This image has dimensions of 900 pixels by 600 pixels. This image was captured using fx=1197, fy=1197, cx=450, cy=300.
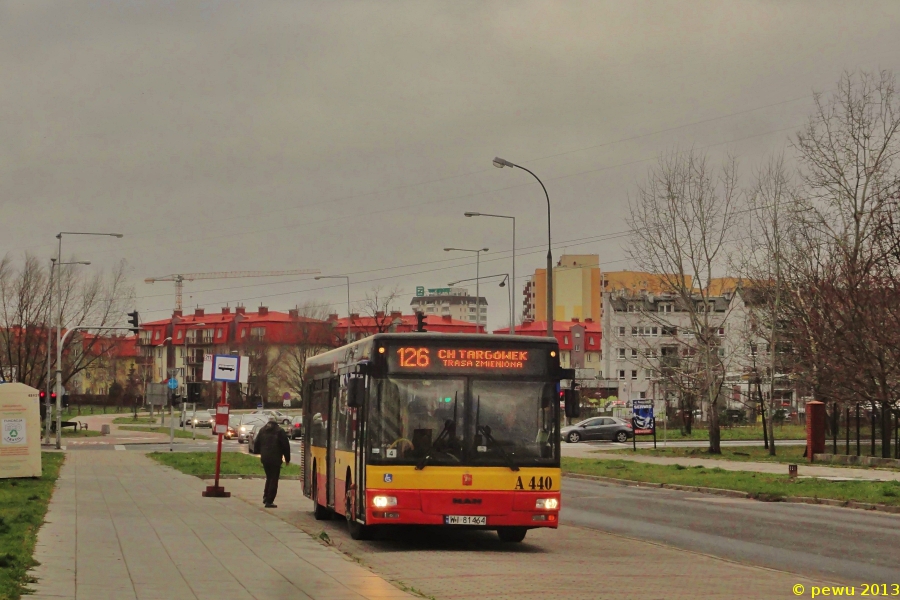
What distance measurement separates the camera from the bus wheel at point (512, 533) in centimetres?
1655

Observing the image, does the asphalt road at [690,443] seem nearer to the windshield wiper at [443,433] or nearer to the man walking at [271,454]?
the man walking at [271,454]

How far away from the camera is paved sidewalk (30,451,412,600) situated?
35.2 feet

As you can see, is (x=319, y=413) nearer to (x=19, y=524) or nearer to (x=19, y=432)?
(x=19, y=524)

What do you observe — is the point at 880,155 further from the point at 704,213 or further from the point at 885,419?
the point at 885,419

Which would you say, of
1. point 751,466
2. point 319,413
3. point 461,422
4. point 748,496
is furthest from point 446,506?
point 751,466

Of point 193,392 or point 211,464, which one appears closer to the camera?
point 193,392

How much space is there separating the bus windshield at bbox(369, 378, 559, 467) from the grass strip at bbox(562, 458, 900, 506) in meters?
10.4

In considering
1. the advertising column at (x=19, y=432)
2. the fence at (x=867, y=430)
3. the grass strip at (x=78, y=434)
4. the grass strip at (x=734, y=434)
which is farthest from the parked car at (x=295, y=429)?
the advertising column at (x=19, y=432)

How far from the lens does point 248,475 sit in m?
33.6

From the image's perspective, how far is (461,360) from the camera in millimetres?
15781

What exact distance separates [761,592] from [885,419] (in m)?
27.9

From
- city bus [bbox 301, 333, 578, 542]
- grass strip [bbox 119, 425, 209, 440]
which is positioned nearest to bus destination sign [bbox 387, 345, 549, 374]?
city bus [bbox 301, 333, 578, 542]

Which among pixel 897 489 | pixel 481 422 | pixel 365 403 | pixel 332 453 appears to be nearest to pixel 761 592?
pixel 481 422

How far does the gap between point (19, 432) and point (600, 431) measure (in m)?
40.0
